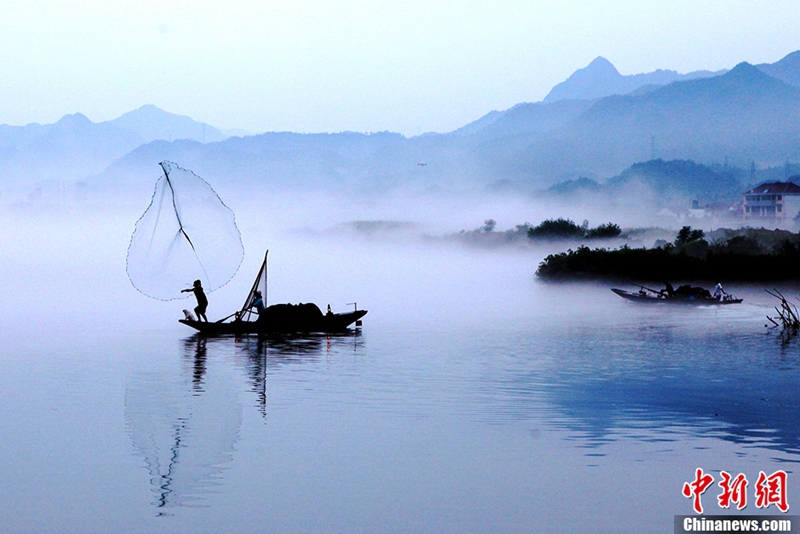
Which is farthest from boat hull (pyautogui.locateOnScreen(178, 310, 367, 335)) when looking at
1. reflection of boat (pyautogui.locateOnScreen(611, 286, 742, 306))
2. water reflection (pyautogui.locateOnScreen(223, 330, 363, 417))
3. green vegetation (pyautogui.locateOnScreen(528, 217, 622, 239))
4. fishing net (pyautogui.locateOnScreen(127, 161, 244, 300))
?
green vegetation (pyautogui.locateOnScreen(528, 217, 622, 239))

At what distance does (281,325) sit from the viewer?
54.7 metres

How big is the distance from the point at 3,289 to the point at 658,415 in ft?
384

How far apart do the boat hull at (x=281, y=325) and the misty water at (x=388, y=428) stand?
64 centimetres

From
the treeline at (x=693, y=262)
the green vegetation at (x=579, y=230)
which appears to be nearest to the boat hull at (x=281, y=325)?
the treeline at (x=693, y=262)

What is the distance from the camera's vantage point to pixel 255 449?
2519cm

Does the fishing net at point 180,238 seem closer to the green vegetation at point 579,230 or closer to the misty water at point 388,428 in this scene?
the misty water at point 388,428

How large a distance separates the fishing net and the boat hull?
7.73 ft

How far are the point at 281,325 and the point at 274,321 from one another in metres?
0.50

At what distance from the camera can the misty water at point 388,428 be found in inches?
787

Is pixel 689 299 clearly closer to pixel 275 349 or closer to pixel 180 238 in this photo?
pixel 275 349

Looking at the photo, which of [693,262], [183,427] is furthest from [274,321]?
[693,262]

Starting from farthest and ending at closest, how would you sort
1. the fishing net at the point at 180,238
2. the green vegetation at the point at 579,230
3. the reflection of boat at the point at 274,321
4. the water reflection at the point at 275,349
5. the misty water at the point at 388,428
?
1. the green vegetation at the point at 579,230
2. the reflection of boat at the point at 274,321
3. the fishing net at the point at 180,238
4. the water reflection at the point at 275,349
5. the misty water at the point at 388,428

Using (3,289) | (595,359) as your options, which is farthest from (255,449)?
(3,289)

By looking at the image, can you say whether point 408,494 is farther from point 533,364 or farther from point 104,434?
point 533,364
